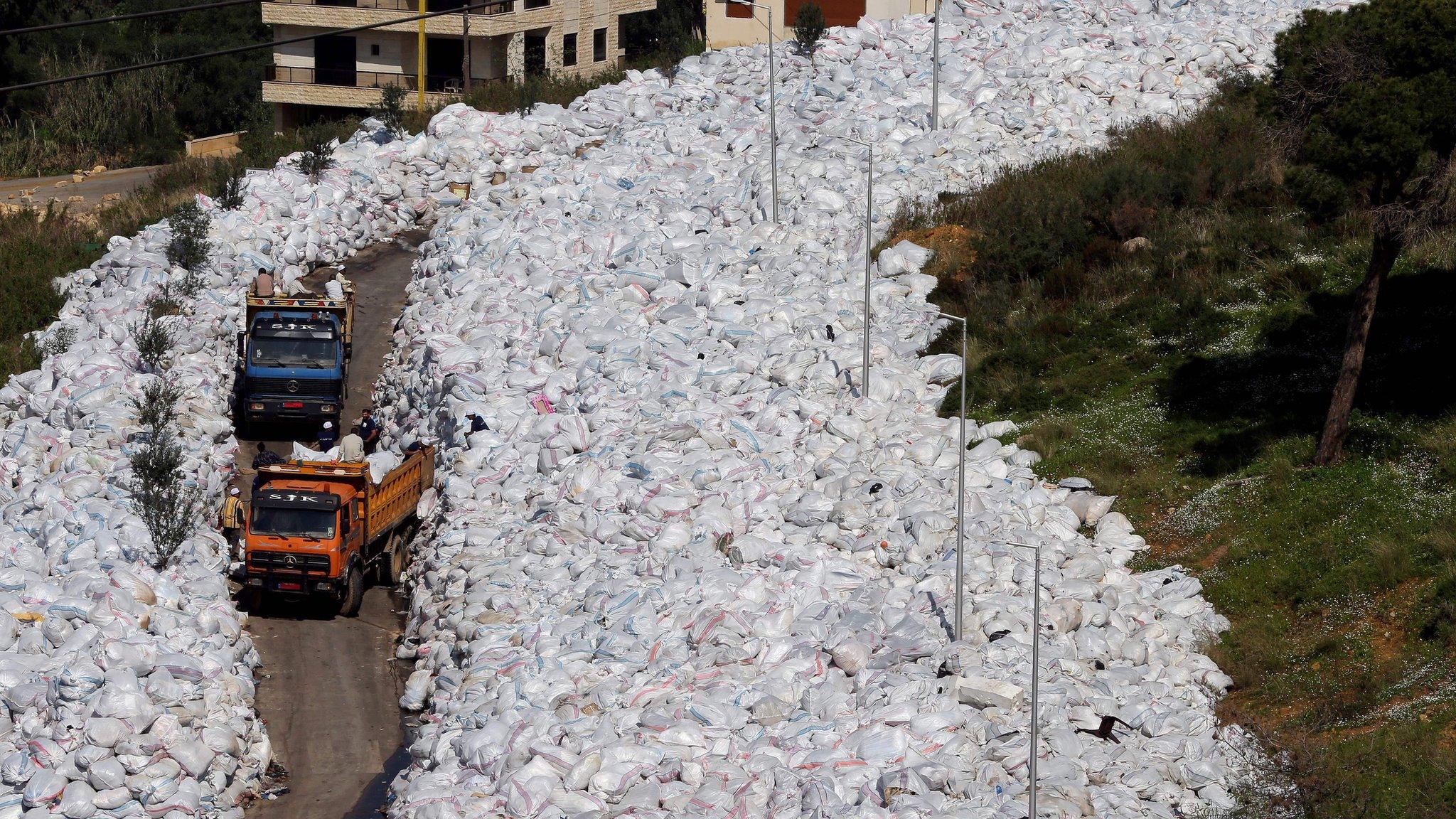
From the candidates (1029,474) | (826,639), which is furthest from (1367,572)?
(826,639)

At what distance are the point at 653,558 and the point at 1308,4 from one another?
106 feet

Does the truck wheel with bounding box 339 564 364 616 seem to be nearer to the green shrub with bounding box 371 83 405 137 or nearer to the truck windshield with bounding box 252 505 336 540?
the truck windshield with bounding box 252 505 336 540

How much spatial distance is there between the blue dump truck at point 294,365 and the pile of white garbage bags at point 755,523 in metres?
1.97

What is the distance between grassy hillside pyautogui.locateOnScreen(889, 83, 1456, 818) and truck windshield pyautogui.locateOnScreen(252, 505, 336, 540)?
12249 millimetres

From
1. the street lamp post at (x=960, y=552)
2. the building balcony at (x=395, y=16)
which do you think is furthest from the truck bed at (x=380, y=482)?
the building balcony at (x=395, y=16)

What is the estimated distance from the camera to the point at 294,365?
1129 inches

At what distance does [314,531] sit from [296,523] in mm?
307

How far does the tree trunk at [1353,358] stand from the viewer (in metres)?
24.0

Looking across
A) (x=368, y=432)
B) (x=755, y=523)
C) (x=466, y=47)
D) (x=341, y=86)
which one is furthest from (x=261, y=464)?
(x=341, y=86)

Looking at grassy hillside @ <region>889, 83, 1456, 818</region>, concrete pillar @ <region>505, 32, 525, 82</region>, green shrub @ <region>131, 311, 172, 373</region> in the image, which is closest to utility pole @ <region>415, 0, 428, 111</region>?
concrete pillar @ <region>505, 32, 525, 82</region>

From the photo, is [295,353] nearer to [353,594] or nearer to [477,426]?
[477,426]

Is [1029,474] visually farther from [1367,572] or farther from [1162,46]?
[1162,46]

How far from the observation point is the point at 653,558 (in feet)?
76.3

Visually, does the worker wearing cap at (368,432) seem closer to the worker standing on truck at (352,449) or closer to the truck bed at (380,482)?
the truck bed at (380,482)
